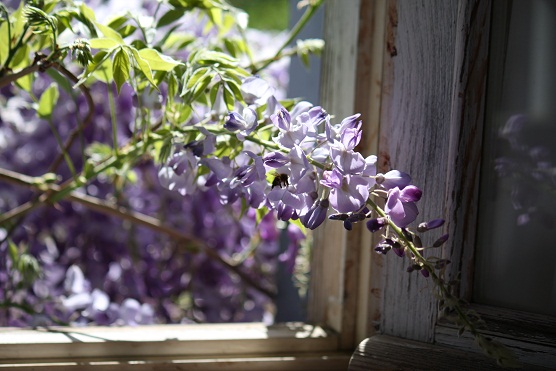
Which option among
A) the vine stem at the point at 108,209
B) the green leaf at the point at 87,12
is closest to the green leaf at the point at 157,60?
the green leaf at the point at 87,12

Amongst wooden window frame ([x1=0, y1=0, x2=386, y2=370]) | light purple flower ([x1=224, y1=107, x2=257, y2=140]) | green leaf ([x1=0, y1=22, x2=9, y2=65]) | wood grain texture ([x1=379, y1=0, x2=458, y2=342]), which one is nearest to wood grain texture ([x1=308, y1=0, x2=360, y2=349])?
wooden window frame ([x1=0, y1=0, x2=386, y2=370])

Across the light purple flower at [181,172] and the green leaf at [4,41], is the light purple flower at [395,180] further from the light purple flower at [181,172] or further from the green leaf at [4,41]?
the green leaf at [4,41]

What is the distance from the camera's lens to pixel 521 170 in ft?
2.01

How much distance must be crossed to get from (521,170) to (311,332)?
321 millimetres

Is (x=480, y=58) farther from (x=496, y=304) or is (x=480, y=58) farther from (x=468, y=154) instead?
(x=496, y=304)

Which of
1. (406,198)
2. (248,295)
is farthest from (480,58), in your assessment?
(248,295)

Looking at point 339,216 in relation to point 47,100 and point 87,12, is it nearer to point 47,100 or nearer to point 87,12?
point 87,12

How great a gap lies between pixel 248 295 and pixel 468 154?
769 millimetres

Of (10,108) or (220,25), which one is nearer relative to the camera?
(220,25)

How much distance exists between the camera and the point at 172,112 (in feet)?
2.23

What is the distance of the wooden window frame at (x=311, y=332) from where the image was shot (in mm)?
705

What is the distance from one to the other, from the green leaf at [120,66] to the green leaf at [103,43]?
2 centimetres

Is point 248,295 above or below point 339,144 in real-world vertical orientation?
below

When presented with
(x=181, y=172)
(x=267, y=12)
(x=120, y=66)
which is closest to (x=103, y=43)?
(x=120, y=66)
